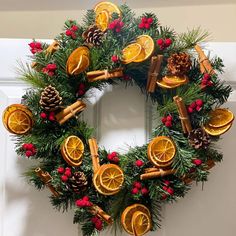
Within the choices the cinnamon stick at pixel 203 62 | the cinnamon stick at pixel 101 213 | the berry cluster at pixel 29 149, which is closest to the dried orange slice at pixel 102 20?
the cinnamon stick at pixel 203 62

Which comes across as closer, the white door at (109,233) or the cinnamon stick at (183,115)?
the cinnamon stick at (183,115)

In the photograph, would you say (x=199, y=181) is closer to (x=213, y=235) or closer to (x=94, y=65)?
(x=213, y=235)

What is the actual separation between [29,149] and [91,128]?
164mm

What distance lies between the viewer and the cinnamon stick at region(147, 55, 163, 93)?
1.04 metres

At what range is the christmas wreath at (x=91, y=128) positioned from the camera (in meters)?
1.03


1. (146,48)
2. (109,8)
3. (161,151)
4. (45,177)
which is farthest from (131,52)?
(45,177)

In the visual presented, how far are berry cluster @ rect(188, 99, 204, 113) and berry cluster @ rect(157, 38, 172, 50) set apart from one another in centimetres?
15

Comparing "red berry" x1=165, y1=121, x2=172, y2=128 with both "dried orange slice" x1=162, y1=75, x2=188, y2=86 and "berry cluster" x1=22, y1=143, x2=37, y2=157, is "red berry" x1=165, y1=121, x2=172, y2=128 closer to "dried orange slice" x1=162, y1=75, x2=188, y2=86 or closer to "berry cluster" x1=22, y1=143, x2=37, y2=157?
"dried orange slice" x1=162, y1=75, x2=188, y2=86

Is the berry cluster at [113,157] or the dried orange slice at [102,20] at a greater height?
the dried orange slice at [102,20]

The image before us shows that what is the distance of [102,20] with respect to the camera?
1.08 meters

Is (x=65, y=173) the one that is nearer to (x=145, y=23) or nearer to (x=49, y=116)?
(x=49, y=116)

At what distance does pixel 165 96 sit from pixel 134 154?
16 cm

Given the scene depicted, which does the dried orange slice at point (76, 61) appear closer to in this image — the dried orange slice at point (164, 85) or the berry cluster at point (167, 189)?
the dried orange slice at point (164, 85)

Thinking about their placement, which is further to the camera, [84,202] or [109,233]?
[109,233]
